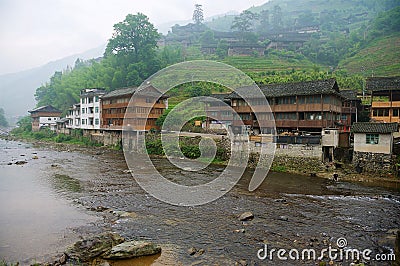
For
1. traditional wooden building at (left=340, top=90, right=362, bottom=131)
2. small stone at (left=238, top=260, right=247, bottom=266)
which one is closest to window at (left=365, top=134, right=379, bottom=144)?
traditional wooden building at (left=340, top=90, right=362, bottom=131)

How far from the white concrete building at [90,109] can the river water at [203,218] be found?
27.3 m

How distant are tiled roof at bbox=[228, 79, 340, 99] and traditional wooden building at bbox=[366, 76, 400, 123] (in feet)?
12.1

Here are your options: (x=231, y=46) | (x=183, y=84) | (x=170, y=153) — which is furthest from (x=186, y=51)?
(x=170, y=153)

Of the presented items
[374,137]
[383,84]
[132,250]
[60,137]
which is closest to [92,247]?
[132,250]

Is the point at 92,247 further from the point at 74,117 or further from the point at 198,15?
the point at 198,15

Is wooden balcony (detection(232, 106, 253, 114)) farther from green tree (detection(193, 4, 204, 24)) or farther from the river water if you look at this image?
green tree (detection(193, 4, 204, 24))

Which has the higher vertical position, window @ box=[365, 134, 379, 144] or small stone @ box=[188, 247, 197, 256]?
window @ box=[365, 134, 379, 144]

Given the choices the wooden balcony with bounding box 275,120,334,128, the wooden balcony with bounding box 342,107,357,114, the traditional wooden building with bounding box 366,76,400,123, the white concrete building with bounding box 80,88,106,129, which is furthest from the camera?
the white concrete building with bounding box 80,88,106,129

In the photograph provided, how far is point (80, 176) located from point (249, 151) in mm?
15708

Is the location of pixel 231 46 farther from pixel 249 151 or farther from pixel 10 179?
pixel 10 179

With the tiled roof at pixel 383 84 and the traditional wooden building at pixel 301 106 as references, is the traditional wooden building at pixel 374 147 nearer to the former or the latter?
the traditional wooden building at pixel 301 106

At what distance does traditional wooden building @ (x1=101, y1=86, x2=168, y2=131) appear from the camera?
43.1 m

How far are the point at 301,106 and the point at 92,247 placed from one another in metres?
24.9

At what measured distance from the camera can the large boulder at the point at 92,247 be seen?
37.1ft
